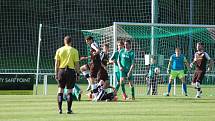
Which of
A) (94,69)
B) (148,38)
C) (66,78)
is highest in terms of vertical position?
(148,38)

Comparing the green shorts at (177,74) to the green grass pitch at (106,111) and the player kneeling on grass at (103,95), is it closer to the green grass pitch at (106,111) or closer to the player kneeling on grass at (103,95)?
the player kneeling on grass at (103,95)

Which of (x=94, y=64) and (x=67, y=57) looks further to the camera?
(x=94, y=64)

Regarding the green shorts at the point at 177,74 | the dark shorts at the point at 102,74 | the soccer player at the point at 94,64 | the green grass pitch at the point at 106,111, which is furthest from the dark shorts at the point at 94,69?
the green shorts at the point at 177,74

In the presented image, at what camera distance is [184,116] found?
52.9ft

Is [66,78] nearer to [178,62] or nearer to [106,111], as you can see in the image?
[106,111]

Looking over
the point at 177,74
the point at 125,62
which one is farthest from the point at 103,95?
the point at 177,74

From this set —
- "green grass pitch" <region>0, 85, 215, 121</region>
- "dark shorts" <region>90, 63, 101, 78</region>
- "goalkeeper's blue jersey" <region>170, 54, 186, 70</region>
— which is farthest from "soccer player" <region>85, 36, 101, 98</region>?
"goalkeeper's blue jersey" <region>170, 54, 186, 70</region>

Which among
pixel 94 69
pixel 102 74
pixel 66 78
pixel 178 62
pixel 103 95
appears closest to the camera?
pixel 66 78

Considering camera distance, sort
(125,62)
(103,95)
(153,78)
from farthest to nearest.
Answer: (153,78)
(125,62)
(103,95)

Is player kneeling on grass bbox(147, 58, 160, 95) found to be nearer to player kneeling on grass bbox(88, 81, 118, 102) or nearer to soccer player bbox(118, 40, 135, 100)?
soccer player bbox(118, 40, 135, 100)

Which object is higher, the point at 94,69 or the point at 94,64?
the point at 94,64

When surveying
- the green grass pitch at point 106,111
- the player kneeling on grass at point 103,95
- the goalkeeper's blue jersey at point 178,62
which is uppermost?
the goalkeeper's blue jersey at point 178,62

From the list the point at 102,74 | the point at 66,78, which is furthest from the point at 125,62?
the point at 66,78

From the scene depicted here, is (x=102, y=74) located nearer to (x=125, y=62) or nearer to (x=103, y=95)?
(x=103, y=95)
